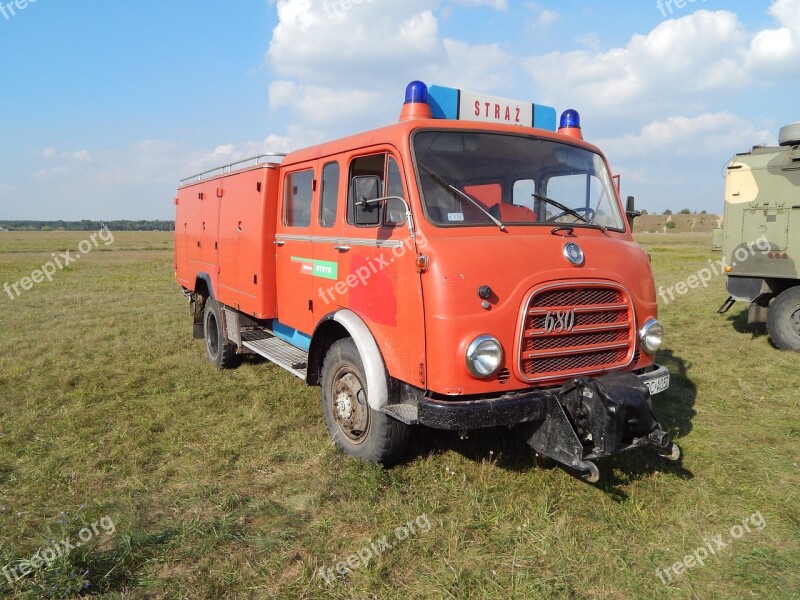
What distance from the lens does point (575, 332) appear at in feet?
12.4

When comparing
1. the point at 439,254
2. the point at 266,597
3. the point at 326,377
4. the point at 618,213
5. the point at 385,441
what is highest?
the point at 618,213

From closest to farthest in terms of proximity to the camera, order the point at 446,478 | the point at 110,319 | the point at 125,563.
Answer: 1. the point at 125,563
2. the point at 446,478
3. the point at 110,319

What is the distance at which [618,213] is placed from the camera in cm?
471

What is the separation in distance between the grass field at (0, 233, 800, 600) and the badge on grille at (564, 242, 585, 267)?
1591 mm

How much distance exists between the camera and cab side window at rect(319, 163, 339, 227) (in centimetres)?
476

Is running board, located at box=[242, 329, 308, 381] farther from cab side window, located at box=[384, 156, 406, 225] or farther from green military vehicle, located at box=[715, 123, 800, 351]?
green military vehicle, located at box=[715, 123, 800, 351]

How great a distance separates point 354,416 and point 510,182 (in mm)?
2146

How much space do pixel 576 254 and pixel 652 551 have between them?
1.88 meters

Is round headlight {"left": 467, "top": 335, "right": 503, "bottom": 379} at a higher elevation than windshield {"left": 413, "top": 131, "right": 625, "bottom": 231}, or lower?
lower

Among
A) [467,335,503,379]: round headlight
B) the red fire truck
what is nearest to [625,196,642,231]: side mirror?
the red fire truck

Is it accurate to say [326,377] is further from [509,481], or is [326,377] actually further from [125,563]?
[125,563]

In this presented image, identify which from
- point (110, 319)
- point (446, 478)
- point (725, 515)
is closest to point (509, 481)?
point (446, 478)

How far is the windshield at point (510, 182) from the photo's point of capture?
390 centimetres

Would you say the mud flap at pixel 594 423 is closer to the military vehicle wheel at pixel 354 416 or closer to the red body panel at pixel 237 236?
the military vehicle wheel at pixel 354 416
